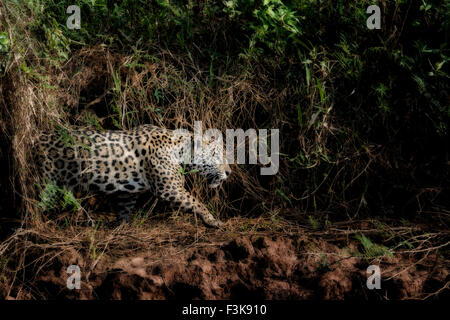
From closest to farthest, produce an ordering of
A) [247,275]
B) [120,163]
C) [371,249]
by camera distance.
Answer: [247,275], [371,249], [120,163]

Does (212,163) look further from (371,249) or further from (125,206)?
(371,249)

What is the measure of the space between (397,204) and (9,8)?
14.1ft

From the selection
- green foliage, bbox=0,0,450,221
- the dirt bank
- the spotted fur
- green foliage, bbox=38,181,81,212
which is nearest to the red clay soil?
the dirt bank

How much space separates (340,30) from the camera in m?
5.87

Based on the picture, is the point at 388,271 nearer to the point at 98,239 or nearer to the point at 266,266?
the point at 266,266

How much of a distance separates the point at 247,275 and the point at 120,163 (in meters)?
1.90

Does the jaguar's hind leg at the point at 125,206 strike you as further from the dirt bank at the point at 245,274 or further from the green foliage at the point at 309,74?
the dirt bank at the point at 245,274

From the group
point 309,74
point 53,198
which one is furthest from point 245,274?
point 309,74

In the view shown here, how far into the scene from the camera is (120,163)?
5.57 meters

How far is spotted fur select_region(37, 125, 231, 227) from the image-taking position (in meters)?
5.41

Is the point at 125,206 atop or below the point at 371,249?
atop

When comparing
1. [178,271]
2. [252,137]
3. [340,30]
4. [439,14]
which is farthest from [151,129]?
[439,14]

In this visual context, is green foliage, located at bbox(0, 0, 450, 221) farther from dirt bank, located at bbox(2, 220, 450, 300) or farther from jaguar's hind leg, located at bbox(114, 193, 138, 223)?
dirt bank, located at bbox(2, 220, 450, 300)

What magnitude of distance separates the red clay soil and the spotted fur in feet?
2.89
